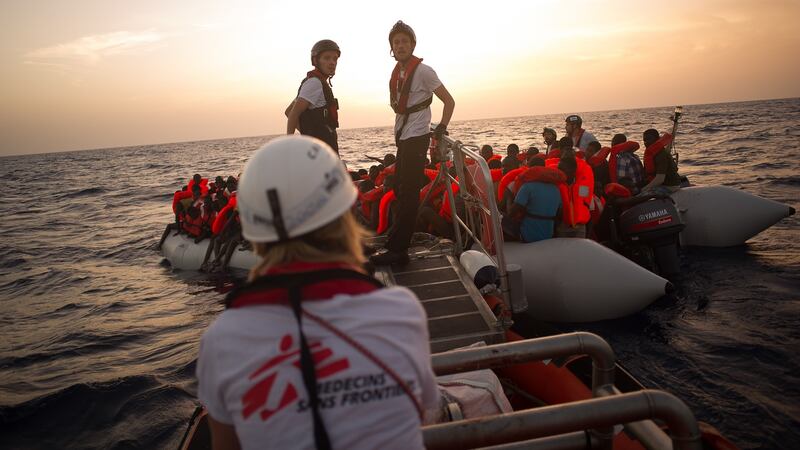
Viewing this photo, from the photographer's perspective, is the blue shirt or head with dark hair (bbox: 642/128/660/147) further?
head with dark hair (bbox: 642/128/660/147)

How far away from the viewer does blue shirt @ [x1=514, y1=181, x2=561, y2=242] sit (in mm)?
6609

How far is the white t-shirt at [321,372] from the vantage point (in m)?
1.14

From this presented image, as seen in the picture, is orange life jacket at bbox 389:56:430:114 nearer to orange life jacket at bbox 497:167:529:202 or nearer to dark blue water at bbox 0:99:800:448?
orange life jacket at bbox 497:167:529:202

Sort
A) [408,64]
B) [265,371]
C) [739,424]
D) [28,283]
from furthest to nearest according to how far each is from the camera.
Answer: [28,283]
[408,64]
[739,424]
[265,371]

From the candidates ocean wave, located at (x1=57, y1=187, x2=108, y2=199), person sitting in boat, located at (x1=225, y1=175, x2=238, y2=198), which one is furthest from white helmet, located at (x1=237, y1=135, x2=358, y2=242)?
ocean wave, located at (x1=57, y1=187, x2=108, y2=199)

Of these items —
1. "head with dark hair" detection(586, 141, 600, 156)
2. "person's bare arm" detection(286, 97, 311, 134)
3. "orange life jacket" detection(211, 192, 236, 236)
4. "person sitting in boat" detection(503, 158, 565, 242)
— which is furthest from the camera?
"orange life jacket" detection(211, 192, 236, 236)

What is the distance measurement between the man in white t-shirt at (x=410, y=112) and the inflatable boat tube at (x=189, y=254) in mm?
6518

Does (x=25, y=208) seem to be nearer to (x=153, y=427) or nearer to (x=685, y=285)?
(x=153, y=427)

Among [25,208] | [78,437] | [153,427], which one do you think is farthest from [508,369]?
[25,208]

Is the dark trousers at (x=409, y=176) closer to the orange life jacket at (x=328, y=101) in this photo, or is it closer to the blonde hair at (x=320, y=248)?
the orange life jacket at (x=328, y=101)

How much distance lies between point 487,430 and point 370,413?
77 centimetres

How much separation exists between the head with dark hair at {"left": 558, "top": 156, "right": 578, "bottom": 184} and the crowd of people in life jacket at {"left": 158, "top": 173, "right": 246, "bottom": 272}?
273 inches

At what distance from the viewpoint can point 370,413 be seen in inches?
46.2

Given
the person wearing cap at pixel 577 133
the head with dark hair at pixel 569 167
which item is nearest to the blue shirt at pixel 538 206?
the head with dark hair at pixel 569 167
